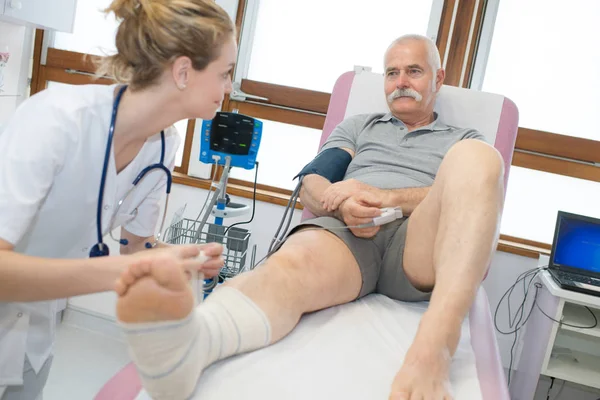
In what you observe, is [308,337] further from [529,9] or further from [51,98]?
[529,9]

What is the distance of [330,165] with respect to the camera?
67.9 inches

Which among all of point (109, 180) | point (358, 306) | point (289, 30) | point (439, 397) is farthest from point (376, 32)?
point (439, 397)

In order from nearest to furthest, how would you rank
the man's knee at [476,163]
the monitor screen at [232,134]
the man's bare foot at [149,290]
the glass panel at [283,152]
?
the man's bare foot at [149,290], the man's knee at [476,163], the monitor screen at [232,134], the glass panel at [283,152]

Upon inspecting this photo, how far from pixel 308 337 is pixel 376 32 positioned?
1.78 m

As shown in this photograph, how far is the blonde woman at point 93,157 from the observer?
0.87 metres

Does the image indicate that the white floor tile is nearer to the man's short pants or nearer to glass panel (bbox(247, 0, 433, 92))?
the man's short pants

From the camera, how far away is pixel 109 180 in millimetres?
1045

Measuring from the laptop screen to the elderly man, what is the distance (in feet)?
1.96

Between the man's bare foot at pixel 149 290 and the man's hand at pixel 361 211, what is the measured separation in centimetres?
71

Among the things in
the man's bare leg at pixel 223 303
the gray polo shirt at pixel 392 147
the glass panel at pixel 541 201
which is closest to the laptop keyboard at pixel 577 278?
the glass panel at pixel 541 201

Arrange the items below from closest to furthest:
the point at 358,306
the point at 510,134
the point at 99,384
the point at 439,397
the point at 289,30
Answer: the point at 439,397 < the point at 358,306 < the point at 510,134 < the point at 99,384 < the point at 289,30

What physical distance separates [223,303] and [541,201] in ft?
6.24

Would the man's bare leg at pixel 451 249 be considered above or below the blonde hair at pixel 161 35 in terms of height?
below

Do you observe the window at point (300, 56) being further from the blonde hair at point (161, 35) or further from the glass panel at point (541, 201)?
the blonde hair at point (161, 35)
